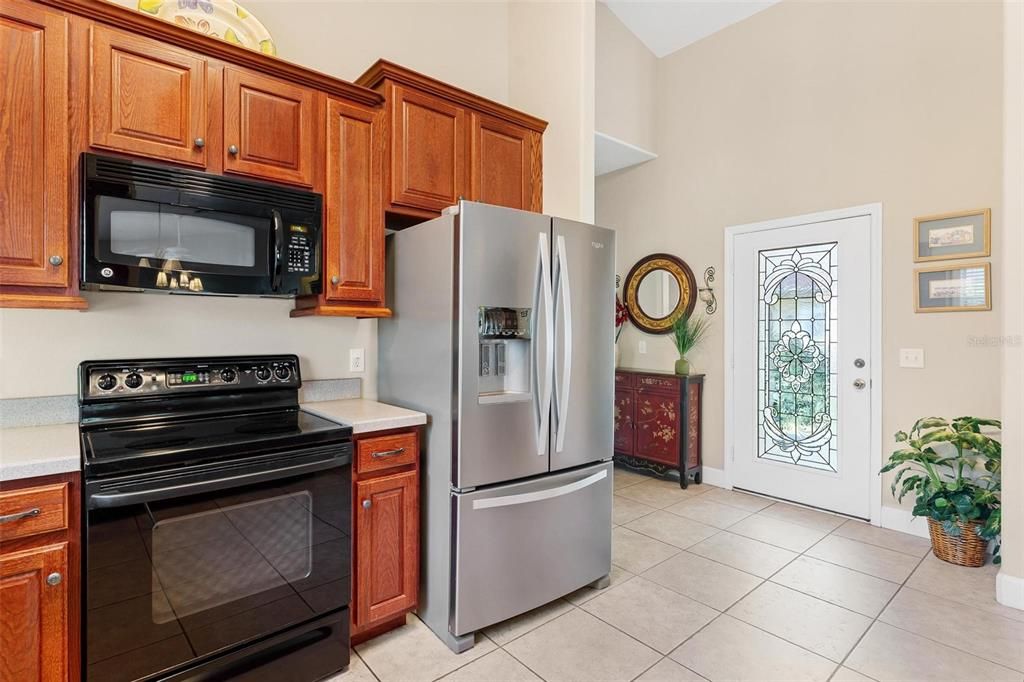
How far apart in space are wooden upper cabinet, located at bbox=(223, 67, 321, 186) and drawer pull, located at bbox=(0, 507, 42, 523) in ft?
4.09

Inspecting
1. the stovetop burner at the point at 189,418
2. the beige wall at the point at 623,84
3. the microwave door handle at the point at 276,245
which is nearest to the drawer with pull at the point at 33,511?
the stovetop burner at the point at 189,418

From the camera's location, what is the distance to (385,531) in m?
2.08

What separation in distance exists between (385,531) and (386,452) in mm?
312

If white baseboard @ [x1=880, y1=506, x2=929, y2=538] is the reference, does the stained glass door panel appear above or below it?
above

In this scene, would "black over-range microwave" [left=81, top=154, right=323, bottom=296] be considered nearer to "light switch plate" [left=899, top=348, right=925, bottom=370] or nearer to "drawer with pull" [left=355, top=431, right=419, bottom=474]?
"drawer with pull" [left=355, top=431, right=419, bottom=474]

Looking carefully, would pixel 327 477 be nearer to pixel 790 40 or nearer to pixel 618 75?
pixel 618 75

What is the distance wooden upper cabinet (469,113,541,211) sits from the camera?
104 inches

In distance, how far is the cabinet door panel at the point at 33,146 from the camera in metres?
1.58

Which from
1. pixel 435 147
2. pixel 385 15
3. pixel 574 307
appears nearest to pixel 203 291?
pixel 435 147

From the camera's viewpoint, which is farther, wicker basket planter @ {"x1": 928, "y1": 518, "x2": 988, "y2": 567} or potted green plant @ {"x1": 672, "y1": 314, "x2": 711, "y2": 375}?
potted green plant @ {"x1": 672, "y1": 314, "x2": 711, "y2": 375}

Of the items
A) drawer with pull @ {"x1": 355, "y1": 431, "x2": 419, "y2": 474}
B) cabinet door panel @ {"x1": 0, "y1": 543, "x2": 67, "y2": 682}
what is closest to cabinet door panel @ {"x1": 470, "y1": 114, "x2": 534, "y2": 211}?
drawer with pull @ {"x1": 355, "y1": 431, "x2": 419, "y2": 474}

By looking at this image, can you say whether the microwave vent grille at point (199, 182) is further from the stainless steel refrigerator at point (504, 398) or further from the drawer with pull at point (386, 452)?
the drawer with pull at point (386, 452)

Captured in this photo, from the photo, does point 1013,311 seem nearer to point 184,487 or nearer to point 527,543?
point 527,543

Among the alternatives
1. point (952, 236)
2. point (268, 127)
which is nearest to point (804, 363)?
point (952, 236)
